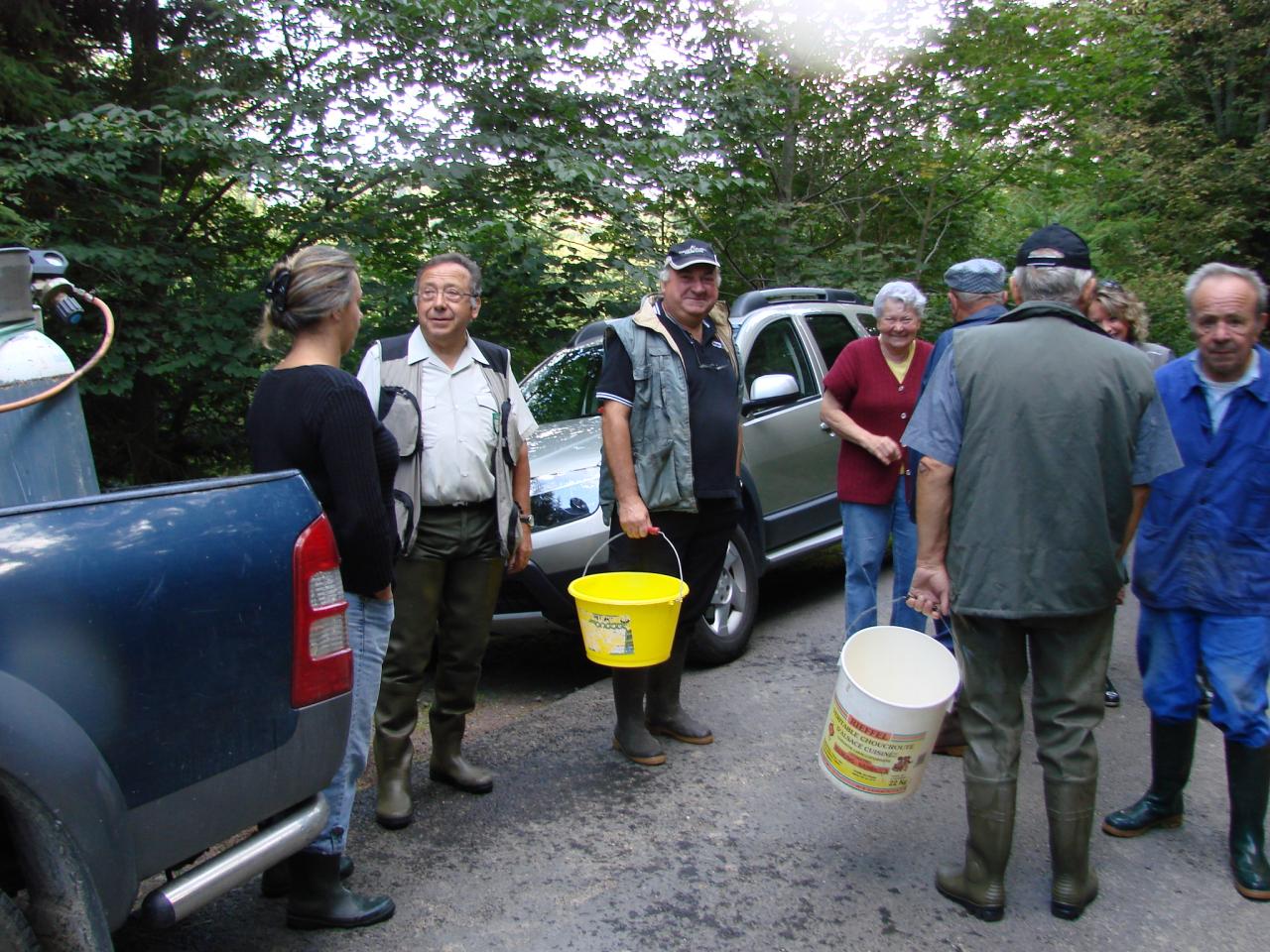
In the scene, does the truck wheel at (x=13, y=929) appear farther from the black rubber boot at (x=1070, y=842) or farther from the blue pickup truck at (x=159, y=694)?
the black rubber boot at (x=1070, y=842)

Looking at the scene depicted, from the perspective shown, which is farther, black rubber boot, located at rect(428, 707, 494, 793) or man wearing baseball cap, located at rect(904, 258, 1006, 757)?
man wearing baseball cap, located at rect(904, 258, 1006, 757)

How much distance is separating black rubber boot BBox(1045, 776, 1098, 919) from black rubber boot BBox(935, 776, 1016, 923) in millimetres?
122

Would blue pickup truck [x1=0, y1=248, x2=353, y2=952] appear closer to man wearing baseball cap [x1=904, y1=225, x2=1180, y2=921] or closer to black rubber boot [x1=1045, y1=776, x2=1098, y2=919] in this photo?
man wearing baseball cap [x1=904, y1=225, x2=1180, y2=921]

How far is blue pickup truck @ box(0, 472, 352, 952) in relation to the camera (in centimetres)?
197

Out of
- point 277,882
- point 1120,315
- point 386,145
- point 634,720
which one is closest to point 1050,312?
point 1120,315

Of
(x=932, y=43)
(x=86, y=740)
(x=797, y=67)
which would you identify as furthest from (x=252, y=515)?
(x=932, y=43)

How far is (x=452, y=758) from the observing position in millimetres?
4059

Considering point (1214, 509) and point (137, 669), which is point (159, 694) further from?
point (1214, 509)

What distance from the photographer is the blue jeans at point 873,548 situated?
468cm

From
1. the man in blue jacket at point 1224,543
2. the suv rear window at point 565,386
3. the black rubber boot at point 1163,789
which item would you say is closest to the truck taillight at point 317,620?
the man in blue jacket at point 1224,543

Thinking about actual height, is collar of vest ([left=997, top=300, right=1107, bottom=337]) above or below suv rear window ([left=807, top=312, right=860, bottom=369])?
above

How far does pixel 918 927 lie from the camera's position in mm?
3129

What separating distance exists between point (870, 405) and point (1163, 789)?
198cm

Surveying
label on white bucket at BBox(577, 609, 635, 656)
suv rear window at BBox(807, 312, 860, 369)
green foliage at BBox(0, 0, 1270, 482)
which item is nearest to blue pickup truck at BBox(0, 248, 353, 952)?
label on white bucket at BBox(577, 609, 635, 656)
